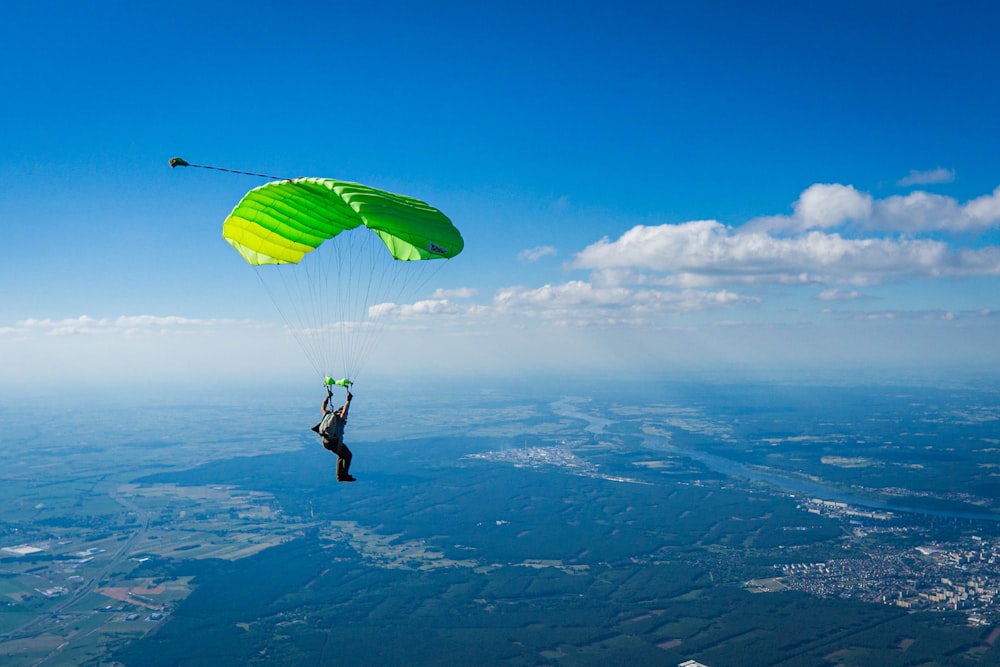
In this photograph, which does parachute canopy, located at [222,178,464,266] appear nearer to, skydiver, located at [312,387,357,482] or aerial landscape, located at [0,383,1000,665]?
skydiver, located at [312,387,357,482]

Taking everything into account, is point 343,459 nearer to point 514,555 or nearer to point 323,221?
point 323,221

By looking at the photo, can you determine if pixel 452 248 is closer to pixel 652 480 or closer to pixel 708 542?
pixel 708 542

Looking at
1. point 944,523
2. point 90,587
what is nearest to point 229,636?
point 90,587

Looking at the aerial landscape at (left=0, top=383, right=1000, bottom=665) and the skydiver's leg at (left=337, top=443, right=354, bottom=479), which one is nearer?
the skydiver's leg at (left=337, top=443, right=354, bottom=479)

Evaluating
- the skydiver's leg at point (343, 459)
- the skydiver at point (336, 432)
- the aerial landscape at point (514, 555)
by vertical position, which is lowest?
the aerial landscape at point (514, 555)

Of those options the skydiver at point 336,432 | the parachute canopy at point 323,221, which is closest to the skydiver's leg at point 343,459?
the skydiver at point 336,432

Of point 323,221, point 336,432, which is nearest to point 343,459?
point 336,432

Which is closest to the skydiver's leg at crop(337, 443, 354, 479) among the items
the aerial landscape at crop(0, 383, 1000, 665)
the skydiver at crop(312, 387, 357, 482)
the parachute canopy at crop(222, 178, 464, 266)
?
the skydiver at crop(312, 387, 357, 482)

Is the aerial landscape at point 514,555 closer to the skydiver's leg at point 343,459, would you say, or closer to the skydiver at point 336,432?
the skydiver's leg at point 343,459

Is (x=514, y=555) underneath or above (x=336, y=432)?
underneath
